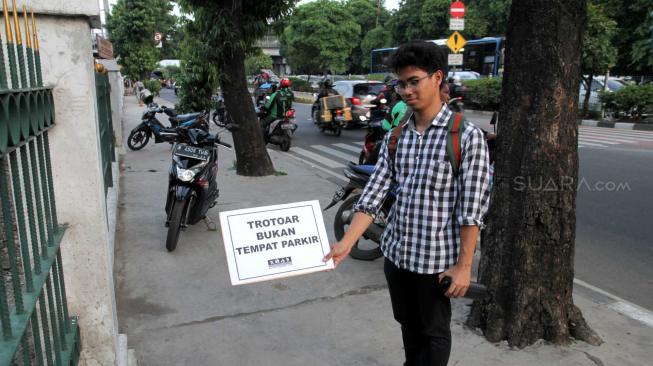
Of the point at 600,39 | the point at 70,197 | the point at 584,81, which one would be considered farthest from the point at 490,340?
the point at 584,81

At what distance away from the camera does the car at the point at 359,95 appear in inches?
625

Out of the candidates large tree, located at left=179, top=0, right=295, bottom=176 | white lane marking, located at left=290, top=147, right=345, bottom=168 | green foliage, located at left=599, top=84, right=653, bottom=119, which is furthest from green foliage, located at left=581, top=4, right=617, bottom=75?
large tree, located at left=179, top=0, right=295, bottom=176

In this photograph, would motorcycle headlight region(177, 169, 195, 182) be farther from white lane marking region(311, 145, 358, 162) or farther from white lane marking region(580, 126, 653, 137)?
white lane marking region(580, 126, 653, 137)

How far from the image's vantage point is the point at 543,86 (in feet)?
10.6

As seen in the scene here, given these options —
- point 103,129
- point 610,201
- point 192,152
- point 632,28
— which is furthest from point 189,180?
point 632,28

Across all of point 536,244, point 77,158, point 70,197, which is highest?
point 77,158

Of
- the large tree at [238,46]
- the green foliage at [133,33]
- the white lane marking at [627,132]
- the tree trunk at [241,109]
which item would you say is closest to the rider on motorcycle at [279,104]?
the large tree at [238,46]

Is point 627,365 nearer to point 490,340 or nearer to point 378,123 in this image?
point 490,340

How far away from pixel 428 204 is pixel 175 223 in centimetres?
324

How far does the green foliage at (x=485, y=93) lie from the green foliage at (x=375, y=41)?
28.5 metres

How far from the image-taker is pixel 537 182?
10.8ft

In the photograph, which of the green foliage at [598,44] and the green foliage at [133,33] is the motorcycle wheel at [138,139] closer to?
the green foliage at [598,44]

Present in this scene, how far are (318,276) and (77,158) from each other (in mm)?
2655

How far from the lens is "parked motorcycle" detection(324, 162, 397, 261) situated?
503 cm
